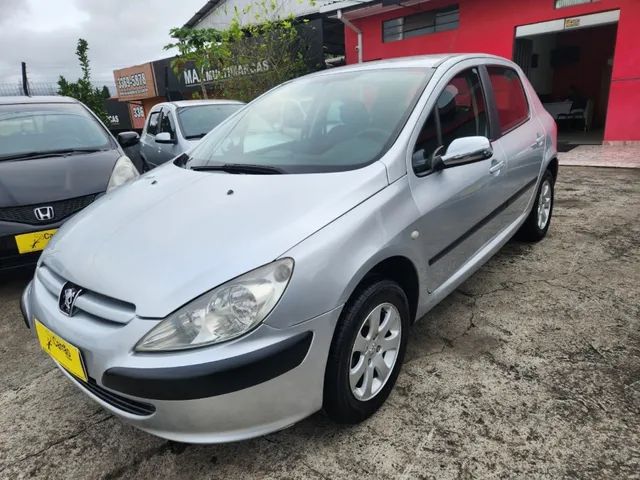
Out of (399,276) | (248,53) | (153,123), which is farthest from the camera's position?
(248,53)

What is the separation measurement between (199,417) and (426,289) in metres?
1.21

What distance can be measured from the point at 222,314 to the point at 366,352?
2.20ft

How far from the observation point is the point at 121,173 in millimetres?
3814

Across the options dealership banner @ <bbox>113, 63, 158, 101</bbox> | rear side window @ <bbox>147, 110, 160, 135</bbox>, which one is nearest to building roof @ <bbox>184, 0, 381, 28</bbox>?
dealership banner @ <bbox>113, 63, 158, 101</bbox>

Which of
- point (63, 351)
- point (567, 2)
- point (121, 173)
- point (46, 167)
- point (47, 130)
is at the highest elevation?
point (567, 2)

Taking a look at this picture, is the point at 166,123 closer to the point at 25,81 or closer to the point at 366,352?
the point at 25,81

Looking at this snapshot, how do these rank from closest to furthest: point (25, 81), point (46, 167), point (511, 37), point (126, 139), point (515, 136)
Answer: point (515, 136) → point (46, 167) → point (126, 139) → point (25, 81) → point (511, 37)

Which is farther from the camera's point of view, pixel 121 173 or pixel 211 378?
pixel 121 173

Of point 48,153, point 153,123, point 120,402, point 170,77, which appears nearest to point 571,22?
point 153,123

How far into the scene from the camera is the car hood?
5.22ft

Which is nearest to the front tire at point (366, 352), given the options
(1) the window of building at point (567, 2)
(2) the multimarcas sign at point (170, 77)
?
(1) the window of building at point (567, 2)

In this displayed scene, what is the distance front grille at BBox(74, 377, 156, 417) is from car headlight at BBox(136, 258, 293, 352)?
0.23 meters

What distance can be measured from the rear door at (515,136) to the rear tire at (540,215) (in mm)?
315

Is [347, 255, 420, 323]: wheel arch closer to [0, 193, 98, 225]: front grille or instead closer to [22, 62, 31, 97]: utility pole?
[0, 193, 98, 225]: front grille
